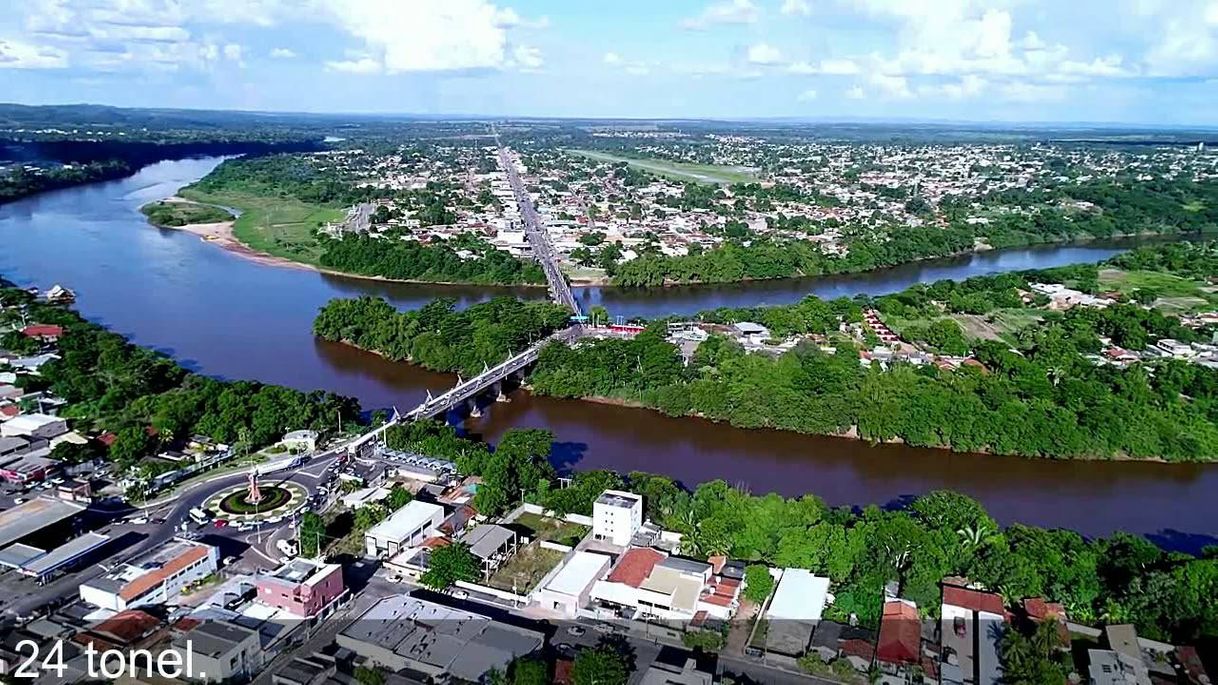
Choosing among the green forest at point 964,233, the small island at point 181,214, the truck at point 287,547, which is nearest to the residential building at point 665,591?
the truck at point 287,547

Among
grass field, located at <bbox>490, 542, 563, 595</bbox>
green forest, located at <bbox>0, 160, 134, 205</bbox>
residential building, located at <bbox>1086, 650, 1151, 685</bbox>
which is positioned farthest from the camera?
green forest, located at <bbox>0, 160, 134, 205</bbox>

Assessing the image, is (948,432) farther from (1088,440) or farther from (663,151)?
(663,151)

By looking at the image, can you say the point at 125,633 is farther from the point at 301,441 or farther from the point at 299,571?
the point at 301,441

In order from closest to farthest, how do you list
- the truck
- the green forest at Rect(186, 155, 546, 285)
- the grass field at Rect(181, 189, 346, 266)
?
the truck, the green forest at Rect(186, 155, 546, 285), the grass field at Rect(181, 189, 346, 266)

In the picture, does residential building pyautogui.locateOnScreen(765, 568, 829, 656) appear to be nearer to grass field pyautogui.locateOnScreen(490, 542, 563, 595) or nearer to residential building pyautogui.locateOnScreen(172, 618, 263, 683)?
grass field pyautogui.locateOnScreen(490, 542, 563, 595)

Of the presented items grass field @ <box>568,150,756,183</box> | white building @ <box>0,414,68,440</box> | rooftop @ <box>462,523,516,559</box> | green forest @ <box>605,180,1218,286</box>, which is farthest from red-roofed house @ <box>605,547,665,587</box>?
grass field @ <box>568,150,756,183</box>

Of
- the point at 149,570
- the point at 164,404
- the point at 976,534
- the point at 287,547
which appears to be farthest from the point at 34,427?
the point at 976,534
